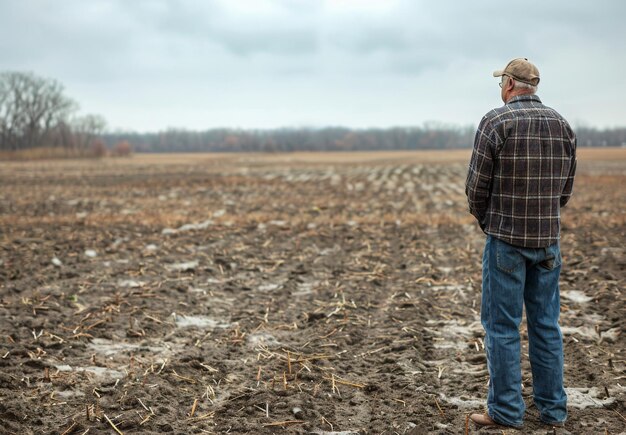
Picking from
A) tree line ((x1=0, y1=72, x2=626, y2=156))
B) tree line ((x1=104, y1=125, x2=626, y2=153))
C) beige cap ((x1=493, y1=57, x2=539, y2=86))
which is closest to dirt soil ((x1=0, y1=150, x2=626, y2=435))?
beige cap ((x1=493, y1=57, x2=539, y2=86))

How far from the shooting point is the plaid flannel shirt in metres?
3.60

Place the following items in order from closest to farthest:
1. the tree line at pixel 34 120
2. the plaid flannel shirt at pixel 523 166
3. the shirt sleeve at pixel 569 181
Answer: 1. the plaid flannel shirt at pixel 523 166
2. the shirt sleeve at pixel 569 181
3. the tree line at pixel 34 120

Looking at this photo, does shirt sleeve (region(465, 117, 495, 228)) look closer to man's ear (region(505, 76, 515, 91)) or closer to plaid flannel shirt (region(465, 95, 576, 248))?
plaid flannel shirt (region(465, 95, 576, 248))

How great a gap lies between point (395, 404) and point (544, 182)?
1922 mm

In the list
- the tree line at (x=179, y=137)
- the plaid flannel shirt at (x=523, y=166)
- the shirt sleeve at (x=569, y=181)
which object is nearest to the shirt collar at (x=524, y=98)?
the plaid flannel shirt at (x=523, y=166)

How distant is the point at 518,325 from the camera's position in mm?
3695

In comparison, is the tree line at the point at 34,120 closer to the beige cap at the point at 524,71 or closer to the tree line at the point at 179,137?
the tree line at the point at 179,137

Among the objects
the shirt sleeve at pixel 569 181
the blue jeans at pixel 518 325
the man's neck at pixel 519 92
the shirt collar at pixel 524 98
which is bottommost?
the blue jeans at pixel 518 325

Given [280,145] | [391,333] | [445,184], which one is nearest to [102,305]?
[391,333]

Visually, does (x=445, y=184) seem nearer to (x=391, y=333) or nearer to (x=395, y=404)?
(x=391, y=333)

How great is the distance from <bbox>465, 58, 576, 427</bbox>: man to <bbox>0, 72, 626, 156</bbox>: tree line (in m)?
84.1

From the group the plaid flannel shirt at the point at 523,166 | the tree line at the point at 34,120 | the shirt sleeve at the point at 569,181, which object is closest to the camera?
the plaid flannel shirt at the point at 523,166

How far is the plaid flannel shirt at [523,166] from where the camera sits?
11.8 feet

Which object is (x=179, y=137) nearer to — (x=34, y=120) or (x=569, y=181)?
(x=34, y=120)
